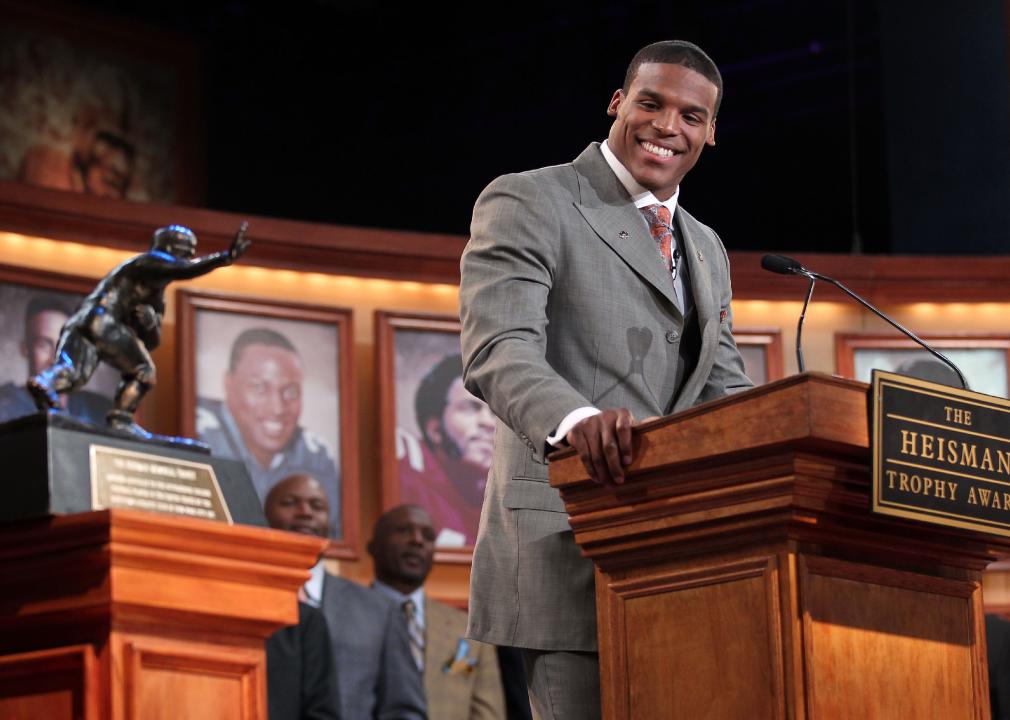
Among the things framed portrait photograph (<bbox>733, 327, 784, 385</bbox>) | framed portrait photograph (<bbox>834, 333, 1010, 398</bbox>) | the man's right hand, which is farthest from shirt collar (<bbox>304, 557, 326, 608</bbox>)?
the man's right hand

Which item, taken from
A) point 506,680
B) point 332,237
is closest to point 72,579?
point 506,680

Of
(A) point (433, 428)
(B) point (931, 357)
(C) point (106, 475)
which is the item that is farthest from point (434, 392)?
(C) point (106, 475)

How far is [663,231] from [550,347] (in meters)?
0.30

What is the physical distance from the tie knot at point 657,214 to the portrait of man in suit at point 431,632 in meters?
3.32

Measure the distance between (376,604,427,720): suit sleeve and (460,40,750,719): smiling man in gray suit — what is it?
297 cm

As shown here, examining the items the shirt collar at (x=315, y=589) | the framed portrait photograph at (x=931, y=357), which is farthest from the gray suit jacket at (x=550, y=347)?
the framed portrait photograph at (x=931, y=357)

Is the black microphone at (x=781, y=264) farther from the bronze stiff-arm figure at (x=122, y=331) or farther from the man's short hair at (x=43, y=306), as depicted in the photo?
the man's short hair at (x=43, y=306)

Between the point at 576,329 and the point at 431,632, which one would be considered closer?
the point at 576,329

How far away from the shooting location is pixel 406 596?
20.7 feet

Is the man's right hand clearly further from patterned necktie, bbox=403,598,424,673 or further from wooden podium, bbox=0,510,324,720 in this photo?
patterned necktie, bbox=403,598,424,673

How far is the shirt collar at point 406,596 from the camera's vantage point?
623cm

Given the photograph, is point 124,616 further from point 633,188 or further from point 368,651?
point 368,651

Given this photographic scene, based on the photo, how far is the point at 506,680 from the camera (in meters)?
6.10

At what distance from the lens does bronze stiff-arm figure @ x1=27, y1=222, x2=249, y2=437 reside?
4.74 m
